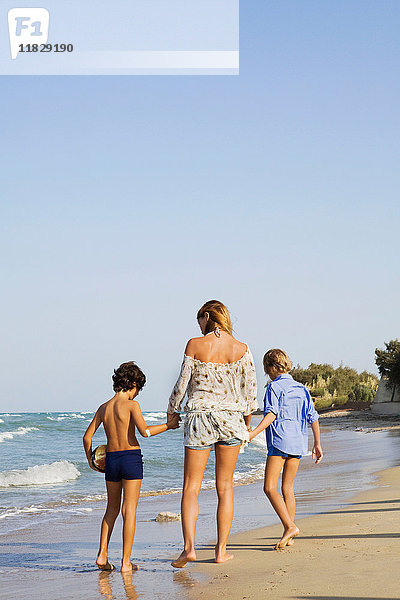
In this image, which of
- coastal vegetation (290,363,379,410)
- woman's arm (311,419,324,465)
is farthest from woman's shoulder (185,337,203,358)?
coastal vegetation (290,363,379,410)

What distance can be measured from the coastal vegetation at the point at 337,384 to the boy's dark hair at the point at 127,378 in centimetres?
5613

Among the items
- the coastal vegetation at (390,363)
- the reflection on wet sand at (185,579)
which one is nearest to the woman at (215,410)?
the reflection on wet sand at (185,579)

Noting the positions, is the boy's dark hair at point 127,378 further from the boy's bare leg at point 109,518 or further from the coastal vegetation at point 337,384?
the coastal vegetation at point 337,384

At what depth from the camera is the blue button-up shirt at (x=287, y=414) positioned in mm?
6281

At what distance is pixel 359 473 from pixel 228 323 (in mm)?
8758

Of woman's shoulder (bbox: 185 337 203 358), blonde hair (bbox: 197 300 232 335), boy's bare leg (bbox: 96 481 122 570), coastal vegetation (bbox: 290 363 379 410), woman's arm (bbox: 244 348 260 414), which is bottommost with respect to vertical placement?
coastal vegetation (bbox: 290 363 379 410)

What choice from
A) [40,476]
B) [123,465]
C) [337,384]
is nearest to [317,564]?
[123,465]

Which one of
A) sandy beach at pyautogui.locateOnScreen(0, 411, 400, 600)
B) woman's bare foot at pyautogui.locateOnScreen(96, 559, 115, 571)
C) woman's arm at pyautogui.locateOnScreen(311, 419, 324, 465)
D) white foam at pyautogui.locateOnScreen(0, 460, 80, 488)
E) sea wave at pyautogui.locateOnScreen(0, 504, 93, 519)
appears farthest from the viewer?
white foam at pyautogui.locateOnScreen(0, 460, 80, 488)

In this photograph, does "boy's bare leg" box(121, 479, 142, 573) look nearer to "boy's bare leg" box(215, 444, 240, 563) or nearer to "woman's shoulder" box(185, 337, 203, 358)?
"boy's bare leg" box(215, 444, 240, 563)

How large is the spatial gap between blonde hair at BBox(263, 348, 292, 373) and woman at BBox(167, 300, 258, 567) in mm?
693

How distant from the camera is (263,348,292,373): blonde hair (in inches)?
257

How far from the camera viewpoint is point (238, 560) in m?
5.75

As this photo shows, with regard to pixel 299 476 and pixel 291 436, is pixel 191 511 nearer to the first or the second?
pixel 291 436

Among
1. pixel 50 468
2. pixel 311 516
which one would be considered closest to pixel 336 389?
pixel 50 468
